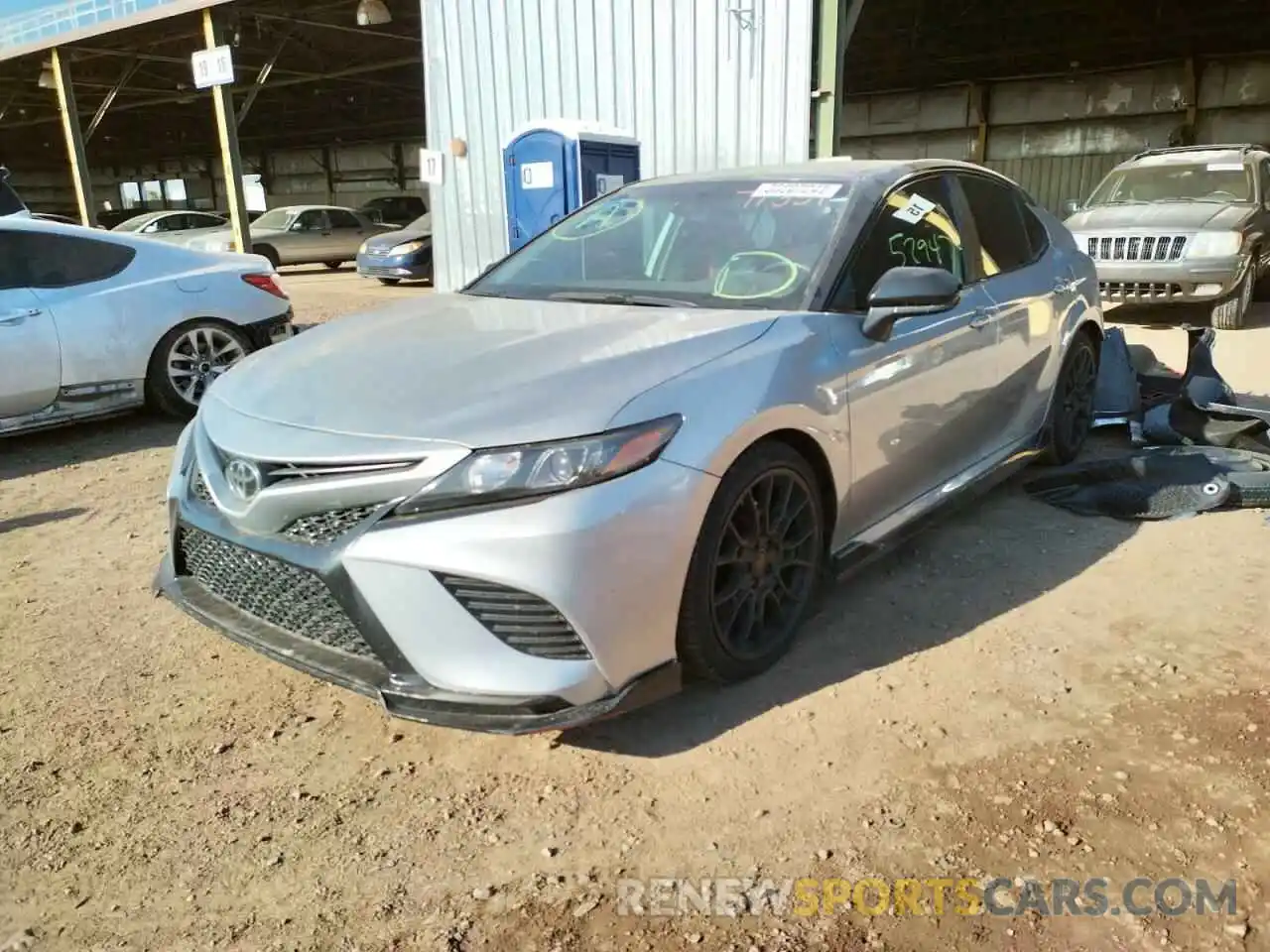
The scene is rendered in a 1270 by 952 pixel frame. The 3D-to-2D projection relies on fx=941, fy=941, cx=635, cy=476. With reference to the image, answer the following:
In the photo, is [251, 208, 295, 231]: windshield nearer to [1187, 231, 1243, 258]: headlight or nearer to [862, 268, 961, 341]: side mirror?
[1187, 231, 1243, 258]: headlight

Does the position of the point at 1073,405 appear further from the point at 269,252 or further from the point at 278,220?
the point at 278,220

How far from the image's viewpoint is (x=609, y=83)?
10.2 m

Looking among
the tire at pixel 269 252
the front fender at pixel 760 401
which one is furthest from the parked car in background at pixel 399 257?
the front fender at pixel 760 401

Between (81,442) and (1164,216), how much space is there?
9.64 meters

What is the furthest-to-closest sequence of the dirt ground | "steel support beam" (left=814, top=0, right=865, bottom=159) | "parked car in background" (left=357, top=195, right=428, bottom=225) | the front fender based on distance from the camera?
1. "parked car in background" (left=357, top=195, right=428, bottom=225)
2. "steel support beam" (left=814, top=0, right=865, bottom=159)
3. the front fender
4. the dirt ground

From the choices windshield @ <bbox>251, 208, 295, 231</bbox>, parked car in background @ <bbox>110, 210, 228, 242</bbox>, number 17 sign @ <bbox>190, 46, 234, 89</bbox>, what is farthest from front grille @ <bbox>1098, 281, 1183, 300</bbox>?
parked car in background @ <bbox>110, 210, 228, 242</bbox>

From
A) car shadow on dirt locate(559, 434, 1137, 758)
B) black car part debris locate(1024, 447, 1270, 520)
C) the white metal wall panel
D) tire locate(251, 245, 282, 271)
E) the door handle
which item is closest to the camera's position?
car shadow on dirt locate(559, 434, 1137, 758)

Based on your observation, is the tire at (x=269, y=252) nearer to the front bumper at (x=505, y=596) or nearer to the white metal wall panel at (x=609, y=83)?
the white metal wall panel at (x=609, y=83)

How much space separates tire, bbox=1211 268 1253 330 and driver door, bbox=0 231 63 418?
31.5 feet

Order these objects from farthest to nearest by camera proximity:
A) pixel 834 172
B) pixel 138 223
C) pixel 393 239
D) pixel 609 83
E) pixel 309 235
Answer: pixel 309 235 < pixel 138 223 < pixel 393 239 < pixel 609 83 < pixel 834 172

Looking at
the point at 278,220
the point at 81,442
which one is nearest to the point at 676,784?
the point at 81,442

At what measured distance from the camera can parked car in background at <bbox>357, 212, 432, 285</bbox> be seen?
15.6 m

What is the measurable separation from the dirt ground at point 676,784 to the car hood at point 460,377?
2.83 ft

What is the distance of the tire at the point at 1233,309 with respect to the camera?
29.1ft
